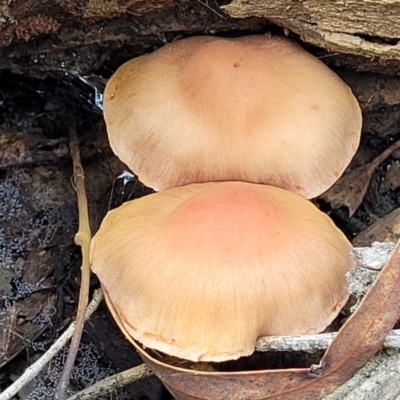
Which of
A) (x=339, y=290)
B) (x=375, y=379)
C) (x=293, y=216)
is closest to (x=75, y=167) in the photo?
(x=293, y=216)

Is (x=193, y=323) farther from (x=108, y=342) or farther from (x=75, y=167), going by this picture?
(x=75, y=167)

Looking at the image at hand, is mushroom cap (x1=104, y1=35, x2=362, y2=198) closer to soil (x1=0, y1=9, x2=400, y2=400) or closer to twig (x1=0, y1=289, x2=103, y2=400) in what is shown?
soil (x1=0, y1=9, x2=400, y2=400)

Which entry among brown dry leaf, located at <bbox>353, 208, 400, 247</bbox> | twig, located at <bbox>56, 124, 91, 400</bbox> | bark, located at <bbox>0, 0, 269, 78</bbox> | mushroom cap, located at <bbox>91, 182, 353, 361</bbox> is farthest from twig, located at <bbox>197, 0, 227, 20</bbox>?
brown dry leaf, located at <bbox>353, 208, 400, 247</bbox>

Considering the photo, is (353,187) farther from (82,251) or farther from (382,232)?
(82,251)

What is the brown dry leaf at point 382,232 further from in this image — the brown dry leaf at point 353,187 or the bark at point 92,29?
the bark at point 92,29

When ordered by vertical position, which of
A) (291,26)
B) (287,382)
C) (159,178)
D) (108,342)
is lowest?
(108,342)

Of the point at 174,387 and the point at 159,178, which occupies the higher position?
the point at 159,178
